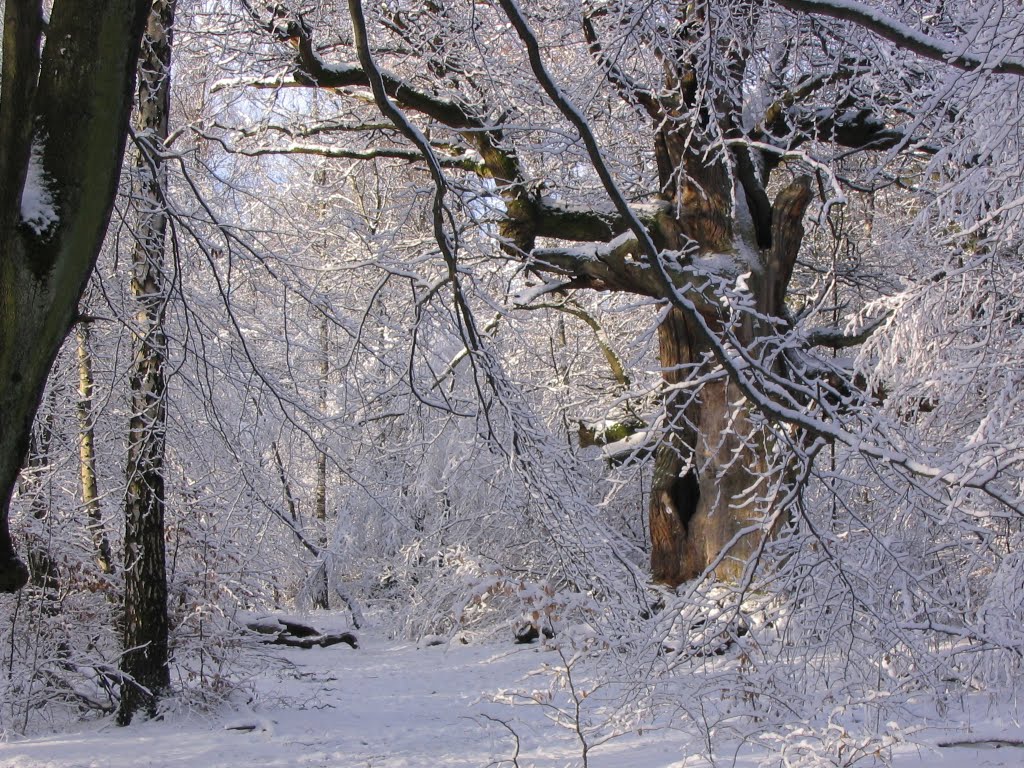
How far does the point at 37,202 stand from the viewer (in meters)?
2.02

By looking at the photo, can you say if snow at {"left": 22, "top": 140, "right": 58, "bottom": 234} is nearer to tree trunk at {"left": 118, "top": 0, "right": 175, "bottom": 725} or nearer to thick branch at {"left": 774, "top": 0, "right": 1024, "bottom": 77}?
thick branch at {"left": 774, "top": 0, "right": 1024, "bottom": 77}

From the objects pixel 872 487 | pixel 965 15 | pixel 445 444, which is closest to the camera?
pixel 965 15

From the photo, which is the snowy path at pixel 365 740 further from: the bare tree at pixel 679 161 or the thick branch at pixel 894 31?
the thick branch at pixel 894 31

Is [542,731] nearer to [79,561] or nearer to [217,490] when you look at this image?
[217,490]

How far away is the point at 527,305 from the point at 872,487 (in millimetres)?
3807

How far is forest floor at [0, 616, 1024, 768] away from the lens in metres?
4.57

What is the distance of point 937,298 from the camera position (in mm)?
5367

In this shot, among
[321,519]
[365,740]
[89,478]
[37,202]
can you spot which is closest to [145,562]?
[89,478]

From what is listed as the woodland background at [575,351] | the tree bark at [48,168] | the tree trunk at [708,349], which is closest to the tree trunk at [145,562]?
the woodland background at [575,351]

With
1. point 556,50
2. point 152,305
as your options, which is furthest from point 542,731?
point 556,50

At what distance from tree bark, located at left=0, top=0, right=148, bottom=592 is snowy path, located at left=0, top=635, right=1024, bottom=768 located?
9.62 feet

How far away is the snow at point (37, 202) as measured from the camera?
2012 millimetres

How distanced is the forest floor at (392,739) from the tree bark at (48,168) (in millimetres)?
2516

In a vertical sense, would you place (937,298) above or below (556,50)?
below
